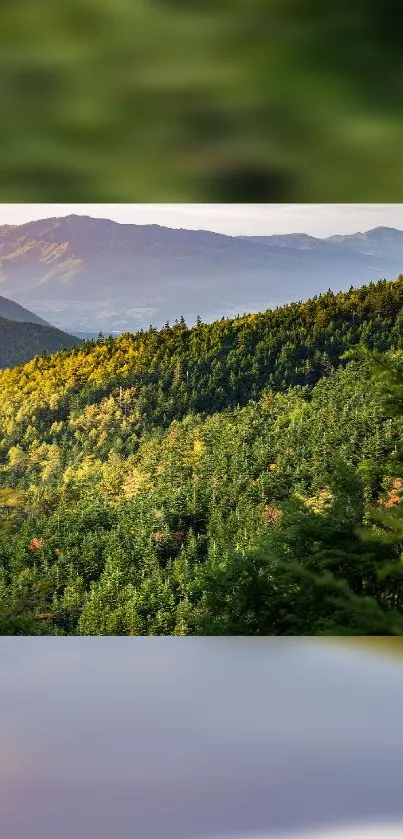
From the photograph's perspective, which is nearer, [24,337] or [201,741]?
[201,741]

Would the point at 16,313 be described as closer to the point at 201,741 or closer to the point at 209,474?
the point at 209,474

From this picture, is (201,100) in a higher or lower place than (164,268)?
higher

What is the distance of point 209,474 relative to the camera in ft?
17.0

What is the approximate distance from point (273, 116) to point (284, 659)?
7.66ft

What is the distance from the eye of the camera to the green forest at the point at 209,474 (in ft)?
16.3

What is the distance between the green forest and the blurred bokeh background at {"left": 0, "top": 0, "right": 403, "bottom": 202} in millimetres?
2188

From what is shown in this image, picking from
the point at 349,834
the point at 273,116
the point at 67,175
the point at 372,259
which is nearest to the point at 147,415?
the point at 372,259

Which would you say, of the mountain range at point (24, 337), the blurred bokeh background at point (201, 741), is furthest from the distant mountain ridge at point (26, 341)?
the blurred bokeh background at point (201, 741)

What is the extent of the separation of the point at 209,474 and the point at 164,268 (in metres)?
1.19

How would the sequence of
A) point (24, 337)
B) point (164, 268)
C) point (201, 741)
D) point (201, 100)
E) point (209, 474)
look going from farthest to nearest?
point (164, 268), point (24, 337), point (209, 474), point (201, 741), point (201, 100)

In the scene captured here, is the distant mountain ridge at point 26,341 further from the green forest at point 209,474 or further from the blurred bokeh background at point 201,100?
the blurred bokeh background at point 201,100

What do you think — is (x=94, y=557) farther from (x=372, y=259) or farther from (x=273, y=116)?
(x=273, y=116)

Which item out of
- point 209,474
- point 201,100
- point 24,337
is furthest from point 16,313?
point 201,100

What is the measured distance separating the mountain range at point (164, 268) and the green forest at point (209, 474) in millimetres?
102
